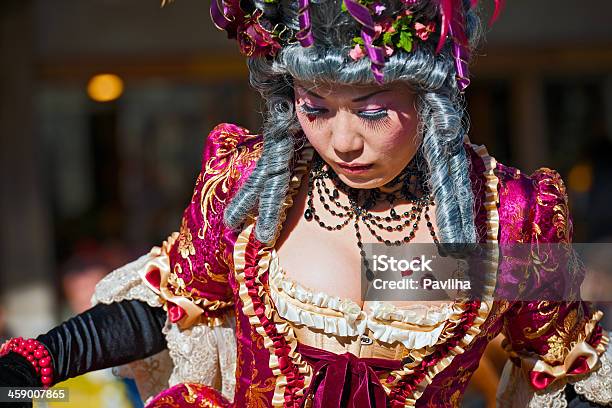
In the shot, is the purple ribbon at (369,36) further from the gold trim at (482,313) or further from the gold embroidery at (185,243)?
the gold embroidery at (185,243)

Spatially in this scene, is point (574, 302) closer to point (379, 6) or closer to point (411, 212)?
point (411, 212)

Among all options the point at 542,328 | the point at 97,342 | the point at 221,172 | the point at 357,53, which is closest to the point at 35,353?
the point at 97,342

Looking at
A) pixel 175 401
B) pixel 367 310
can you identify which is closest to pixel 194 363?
pixel 175 401

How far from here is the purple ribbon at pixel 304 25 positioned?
1.47 meters

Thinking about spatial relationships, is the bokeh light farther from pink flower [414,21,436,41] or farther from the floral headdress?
pink flower [414,21,436,41]

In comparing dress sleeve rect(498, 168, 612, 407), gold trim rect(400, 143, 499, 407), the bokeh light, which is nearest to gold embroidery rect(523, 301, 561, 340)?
dress sleeve rect(498, 168, 612, 407)

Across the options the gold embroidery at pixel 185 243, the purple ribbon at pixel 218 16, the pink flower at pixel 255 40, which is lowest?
the gold embroidery at pixel 185 243

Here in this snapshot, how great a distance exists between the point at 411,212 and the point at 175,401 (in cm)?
50

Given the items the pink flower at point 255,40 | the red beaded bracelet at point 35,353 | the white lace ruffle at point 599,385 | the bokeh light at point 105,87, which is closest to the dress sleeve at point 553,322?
the white lace ruffle at point 599,385

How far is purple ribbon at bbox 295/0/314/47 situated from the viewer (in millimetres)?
1471

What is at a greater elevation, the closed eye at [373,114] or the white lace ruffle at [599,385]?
the closed eye at [373,114]

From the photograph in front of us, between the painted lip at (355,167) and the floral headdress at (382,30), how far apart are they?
5.0 inches

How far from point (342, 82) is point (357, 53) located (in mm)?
45

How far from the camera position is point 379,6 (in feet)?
4.82
